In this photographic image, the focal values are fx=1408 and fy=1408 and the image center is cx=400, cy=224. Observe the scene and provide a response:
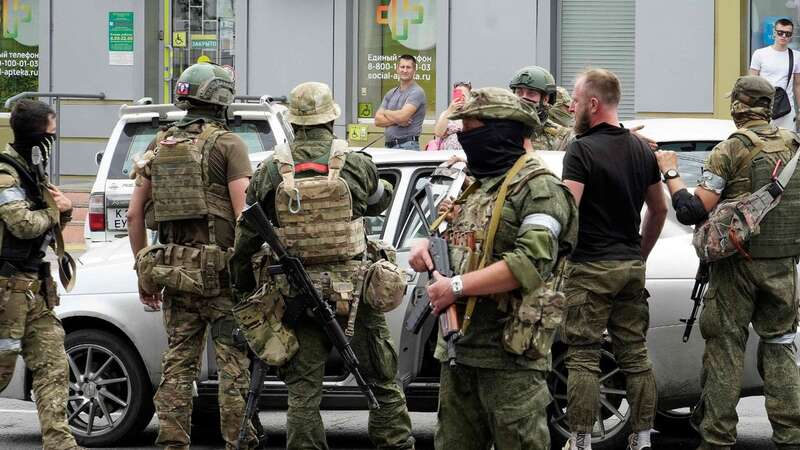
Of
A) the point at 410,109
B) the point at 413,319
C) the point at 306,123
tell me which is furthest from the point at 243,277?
the point at 410,109

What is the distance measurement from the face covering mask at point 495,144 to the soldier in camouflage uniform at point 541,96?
3.32m

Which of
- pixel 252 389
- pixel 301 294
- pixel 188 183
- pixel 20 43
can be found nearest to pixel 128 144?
pixel 188 183

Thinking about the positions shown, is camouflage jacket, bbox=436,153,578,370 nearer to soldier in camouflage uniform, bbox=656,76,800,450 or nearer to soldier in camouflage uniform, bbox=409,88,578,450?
soldier in camouflage uniform, bbox=409,88,578,450

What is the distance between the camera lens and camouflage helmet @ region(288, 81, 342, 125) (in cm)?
641

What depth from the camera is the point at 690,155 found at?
8.32 metres

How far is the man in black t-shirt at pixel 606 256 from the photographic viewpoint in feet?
22.3

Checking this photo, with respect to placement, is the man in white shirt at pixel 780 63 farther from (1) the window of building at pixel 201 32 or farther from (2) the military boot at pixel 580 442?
(2) the military boot at pixel 580 442

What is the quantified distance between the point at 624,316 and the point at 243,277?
1.92m

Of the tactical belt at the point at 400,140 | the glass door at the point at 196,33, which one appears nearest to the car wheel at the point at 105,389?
the tactical belt at the point at 400,140

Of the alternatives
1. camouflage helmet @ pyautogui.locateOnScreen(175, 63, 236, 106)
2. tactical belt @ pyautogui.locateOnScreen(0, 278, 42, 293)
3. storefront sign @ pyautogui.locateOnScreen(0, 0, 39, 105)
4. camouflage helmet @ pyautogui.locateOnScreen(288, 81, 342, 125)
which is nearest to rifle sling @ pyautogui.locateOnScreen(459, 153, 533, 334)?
camouflage helmet @ pyautogui.locateOnScreen(288, 81, 342, 125)

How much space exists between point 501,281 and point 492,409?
1.67 ft

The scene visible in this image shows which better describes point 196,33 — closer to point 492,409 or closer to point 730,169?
point 730,169

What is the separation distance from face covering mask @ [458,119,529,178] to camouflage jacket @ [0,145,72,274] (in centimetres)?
260

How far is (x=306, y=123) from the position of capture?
6395 mm
